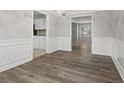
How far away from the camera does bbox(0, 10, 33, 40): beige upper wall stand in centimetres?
241

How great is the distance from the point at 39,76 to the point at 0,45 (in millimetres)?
1220

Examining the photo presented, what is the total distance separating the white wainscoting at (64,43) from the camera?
5.55m

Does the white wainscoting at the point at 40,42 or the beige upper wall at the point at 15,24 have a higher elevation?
the beige upper wall at the point at 15,24

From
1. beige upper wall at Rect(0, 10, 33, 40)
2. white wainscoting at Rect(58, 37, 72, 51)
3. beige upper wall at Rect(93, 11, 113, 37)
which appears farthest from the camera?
white wainscoting at Rect(58, 37, 72, 51)

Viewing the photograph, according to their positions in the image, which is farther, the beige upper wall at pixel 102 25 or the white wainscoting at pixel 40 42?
the white wainscoting at pixel 40 42

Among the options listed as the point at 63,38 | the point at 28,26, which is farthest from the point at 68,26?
the point at 28,26

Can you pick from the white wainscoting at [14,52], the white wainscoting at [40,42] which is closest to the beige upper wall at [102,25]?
the white wainscoting at [40,42]

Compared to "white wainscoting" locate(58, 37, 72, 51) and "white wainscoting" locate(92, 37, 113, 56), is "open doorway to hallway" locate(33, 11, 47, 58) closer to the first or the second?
"white wainscoting" locate(58, 37, 72, 51)

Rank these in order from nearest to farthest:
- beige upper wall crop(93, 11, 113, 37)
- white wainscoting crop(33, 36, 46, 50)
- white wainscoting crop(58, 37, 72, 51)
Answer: beige upper wall crop(93, 11, 113, 37), white wainscoting crop(58, 37, 72, 51), white wainscoting crop(33, 36, 46, 50)

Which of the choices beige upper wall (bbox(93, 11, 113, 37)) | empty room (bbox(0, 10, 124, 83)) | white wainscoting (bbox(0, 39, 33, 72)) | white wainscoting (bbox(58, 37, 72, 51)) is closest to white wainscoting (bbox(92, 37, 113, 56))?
empty room (bbox(0, 10, 124, 83))

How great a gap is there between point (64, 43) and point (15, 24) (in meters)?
3.29

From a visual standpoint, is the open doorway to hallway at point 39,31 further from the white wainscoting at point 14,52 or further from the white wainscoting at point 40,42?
the white wainscoting at point 14,52

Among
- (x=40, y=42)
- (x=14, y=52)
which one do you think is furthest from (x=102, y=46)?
(x=14, y=52)
